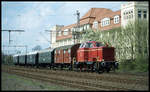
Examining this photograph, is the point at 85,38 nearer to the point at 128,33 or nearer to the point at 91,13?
the point at 128,33

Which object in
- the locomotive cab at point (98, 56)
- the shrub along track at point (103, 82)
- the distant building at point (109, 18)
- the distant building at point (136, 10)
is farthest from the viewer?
the distant building at point (109, 18)

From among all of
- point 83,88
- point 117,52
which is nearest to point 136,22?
point 117,52

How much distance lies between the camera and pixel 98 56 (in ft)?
81.1

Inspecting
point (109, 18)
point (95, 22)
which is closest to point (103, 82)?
point (109, 18)

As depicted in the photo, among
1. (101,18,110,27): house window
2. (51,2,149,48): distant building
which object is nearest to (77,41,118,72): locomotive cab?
(51,2,149,48): distant building

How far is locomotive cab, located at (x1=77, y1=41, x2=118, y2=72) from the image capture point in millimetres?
24312

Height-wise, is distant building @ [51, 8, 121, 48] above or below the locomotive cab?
above

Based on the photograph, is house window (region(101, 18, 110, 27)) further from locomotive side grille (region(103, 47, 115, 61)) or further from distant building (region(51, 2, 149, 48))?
locomotive side grille (region(103, 47, 115, 61))

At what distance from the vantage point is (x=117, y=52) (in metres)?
38.3

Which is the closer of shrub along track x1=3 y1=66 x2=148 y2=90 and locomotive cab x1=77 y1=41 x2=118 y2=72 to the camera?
shrub along track x1=3 y1=66 x2=148 y2=90

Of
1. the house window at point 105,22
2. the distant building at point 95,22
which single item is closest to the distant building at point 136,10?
the distant building at point 95,22

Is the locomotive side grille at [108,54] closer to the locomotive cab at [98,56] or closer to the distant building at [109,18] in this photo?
the locomotive cab at [98,56]

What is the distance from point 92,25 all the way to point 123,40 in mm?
28389

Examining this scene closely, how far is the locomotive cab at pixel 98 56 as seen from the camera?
24.3 meters
